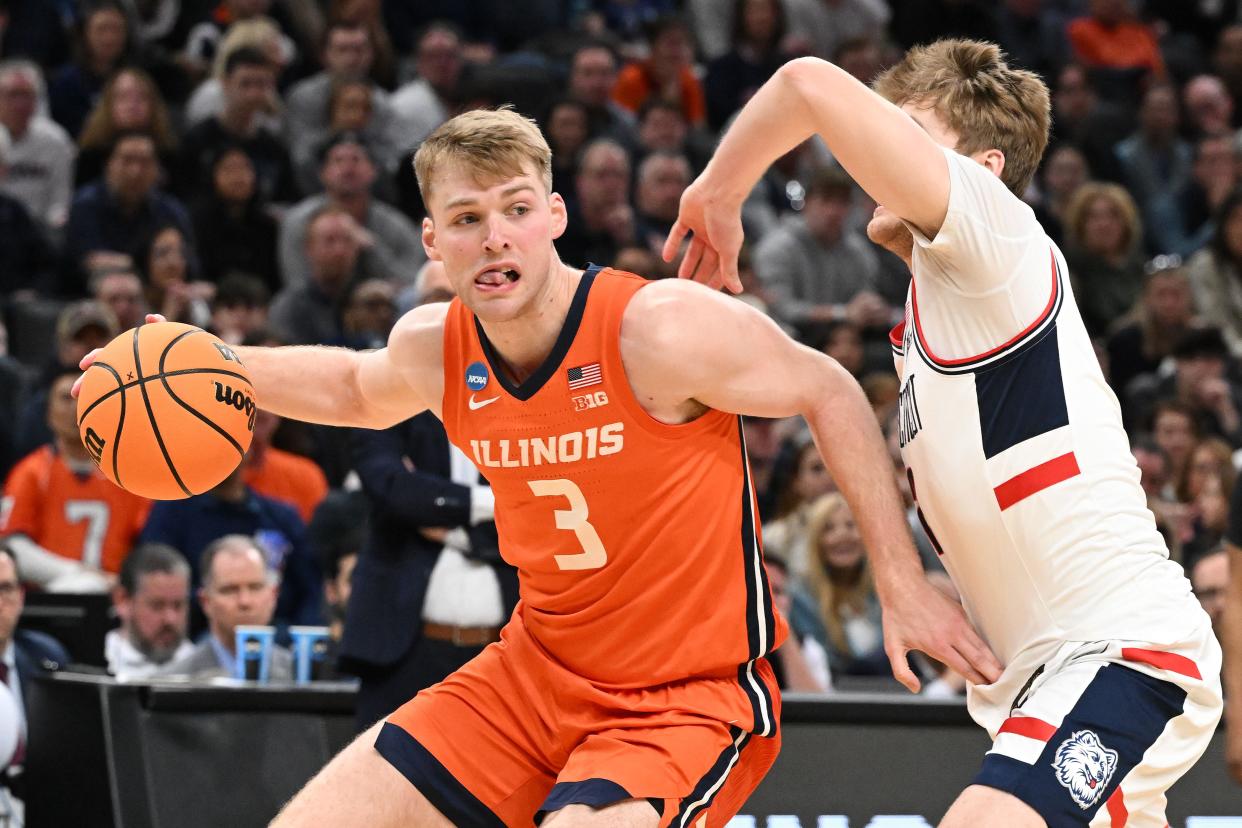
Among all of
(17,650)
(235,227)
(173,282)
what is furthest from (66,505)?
(235,227)

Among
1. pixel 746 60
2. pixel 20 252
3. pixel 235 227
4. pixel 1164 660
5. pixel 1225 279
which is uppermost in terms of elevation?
pixel 746 60

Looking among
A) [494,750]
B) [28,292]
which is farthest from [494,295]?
[28,292]

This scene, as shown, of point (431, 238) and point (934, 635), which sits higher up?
point (431, 238)

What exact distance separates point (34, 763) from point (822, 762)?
3112 millimetres

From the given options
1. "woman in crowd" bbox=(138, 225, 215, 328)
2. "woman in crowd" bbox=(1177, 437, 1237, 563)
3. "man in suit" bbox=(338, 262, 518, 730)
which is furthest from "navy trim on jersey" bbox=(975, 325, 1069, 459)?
"woman in crowd" bbox=(138, 225, 215, 328)

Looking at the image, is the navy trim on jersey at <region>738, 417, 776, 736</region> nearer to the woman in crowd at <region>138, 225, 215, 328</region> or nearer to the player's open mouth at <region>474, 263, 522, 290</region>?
the player's open mouth at <region>474, 263, 522, 290</region>

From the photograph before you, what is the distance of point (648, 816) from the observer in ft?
13.8

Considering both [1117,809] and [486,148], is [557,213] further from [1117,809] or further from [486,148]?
Result: [1117,809]

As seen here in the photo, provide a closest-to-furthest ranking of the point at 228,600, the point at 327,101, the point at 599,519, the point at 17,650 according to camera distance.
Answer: the point at 599,519, the point at 17,650, the point at 228,600, the point at 327,101

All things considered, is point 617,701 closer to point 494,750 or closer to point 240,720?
point 494,750

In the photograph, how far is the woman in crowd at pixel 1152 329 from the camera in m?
12.1

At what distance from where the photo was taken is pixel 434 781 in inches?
176

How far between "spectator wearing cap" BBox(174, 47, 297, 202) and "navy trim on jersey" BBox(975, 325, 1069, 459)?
9505mm

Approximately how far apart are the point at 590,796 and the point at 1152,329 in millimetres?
8841
